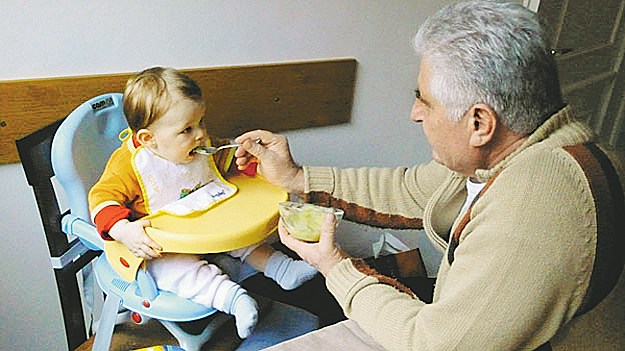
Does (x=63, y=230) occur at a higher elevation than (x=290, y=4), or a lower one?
lower

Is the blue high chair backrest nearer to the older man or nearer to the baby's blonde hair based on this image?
the baby's blonde hair

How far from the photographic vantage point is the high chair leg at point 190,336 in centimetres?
136

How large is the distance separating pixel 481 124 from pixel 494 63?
114 millimetres

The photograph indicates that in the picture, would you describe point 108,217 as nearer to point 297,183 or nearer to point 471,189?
point 297,183

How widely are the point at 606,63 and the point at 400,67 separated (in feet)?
4.85

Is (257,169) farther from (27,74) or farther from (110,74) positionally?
(27,74)

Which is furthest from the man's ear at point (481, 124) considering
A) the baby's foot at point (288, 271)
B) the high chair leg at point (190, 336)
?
the high chair leg at point (190, 336)

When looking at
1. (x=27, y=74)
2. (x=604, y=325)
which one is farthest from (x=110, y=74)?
(x=604, y=325)

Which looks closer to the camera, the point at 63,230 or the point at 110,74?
the point at 63,230

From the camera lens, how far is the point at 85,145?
1.30m

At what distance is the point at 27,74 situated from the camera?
1.44m

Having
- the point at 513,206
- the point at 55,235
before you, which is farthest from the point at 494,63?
the point at 55,235

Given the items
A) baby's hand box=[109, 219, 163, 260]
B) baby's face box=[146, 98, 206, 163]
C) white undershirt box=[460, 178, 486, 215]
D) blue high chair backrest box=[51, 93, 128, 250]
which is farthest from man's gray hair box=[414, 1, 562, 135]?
blue high chair backrest box=[51, 93, 128, 250]

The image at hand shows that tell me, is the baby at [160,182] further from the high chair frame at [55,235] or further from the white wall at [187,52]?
the white wall at [187,52]
